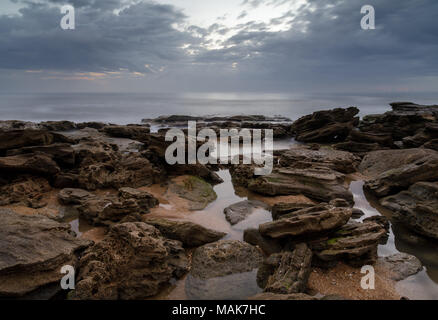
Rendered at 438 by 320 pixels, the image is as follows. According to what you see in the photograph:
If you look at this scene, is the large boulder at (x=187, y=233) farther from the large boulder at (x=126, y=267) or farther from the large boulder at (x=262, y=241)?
the large boulder at (x=126, y=267)

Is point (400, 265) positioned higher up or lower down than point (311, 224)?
lower down

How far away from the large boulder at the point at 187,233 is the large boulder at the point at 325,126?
1859 centimetres

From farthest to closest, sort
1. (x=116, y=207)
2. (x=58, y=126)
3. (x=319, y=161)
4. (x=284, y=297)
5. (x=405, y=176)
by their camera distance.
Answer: (x=58, y=126), (x=319, y=161), (x=405, y=176), (x=116, y=207), (x=284, y=297)

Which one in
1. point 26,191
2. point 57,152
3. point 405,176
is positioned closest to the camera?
point 26,191

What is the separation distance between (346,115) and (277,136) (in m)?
6.58

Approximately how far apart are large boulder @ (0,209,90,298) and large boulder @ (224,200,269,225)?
3.97m

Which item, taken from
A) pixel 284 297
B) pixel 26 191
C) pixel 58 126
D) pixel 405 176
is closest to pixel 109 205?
pixel 26 191

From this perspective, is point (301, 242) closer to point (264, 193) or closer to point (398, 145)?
point (264, 193)

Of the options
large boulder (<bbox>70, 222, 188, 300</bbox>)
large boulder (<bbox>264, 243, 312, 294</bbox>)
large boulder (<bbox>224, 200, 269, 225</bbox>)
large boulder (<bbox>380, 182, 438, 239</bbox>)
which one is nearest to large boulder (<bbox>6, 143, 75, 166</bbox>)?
large boulder (<bbox>70, 222, 188, 300</bbox>)

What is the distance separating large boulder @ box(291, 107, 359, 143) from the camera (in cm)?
2234

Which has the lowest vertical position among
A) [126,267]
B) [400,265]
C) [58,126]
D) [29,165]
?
[400,265]

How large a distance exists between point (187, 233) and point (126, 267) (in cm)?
189

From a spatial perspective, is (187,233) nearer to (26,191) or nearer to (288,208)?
(288,208)

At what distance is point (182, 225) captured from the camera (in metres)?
6.77
